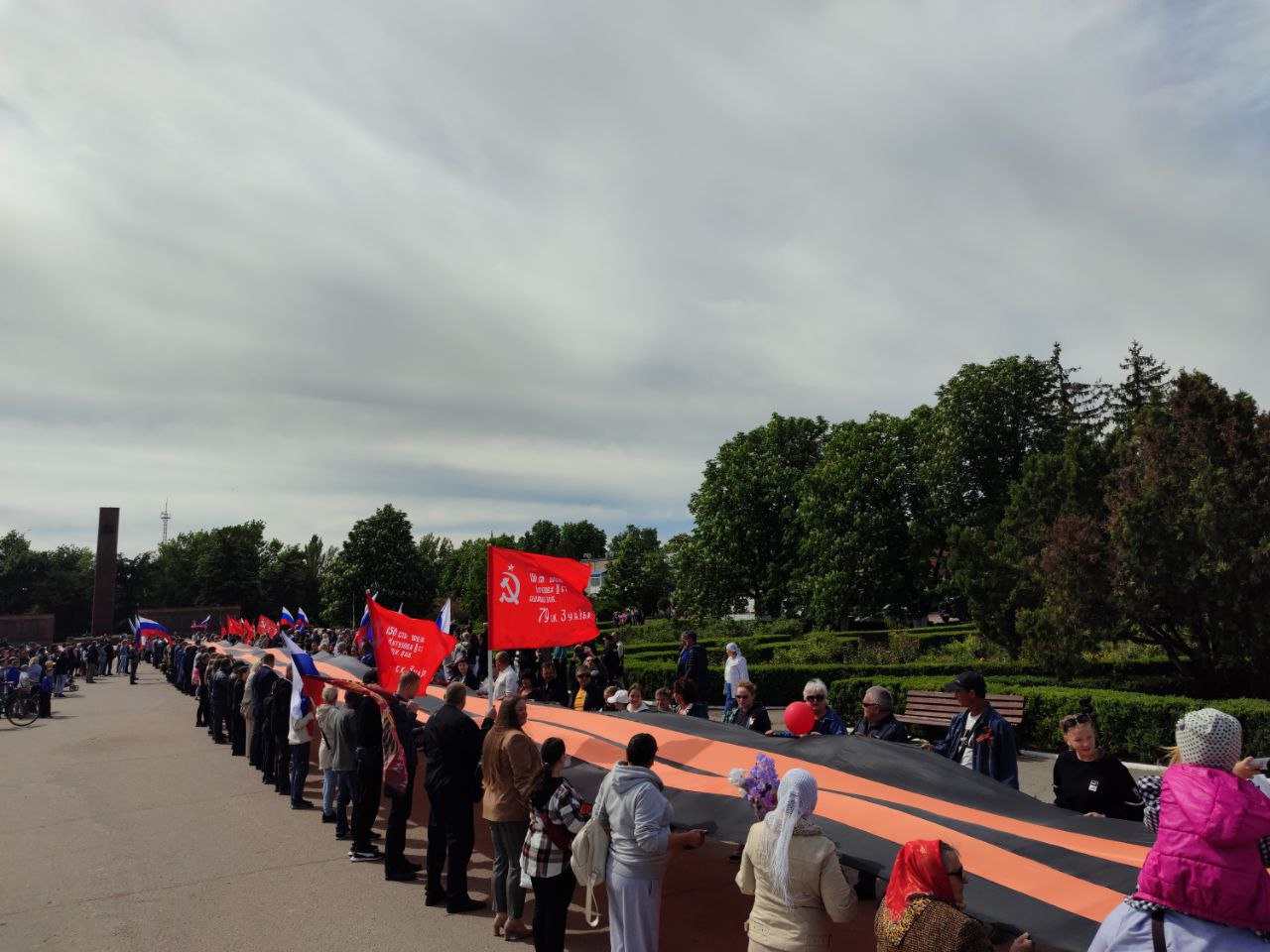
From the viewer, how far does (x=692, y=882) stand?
333 inches

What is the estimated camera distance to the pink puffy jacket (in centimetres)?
311

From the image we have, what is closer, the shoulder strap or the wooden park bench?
the shoulder strap

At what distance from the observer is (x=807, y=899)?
445 cm

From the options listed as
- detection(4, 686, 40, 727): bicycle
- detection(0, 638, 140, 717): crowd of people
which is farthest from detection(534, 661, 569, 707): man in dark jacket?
detection(0, 638, 140, 717): crowd of people

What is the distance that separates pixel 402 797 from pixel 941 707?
9.56 meters

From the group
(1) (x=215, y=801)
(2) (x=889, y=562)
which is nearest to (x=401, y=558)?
(2) (x=889, y=562)

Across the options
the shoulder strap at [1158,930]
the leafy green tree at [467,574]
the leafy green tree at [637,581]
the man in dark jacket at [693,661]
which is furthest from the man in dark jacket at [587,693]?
the leafy green tree at [467,574]

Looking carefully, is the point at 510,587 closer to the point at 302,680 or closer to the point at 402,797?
the point at 402,797

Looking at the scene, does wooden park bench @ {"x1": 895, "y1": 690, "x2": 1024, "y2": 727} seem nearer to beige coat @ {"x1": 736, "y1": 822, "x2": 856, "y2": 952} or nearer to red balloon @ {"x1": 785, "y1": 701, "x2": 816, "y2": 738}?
red balloon @ {"x1": 785, "y1": 701, "x2": 816, "y2": 738}

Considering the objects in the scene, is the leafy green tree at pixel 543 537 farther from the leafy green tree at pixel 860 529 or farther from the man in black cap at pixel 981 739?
the man in black cap at pixel 981 739

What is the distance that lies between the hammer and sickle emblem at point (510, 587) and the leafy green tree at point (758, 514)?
120ft

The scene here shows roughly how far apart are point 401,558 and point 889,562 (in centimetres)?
4643

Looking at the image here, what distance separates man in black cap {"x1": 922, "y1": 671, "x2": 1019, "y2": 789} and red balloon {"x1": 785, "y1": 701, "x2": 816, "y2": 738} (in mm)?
995

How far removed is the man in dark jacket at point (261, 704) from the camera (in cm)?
1435
